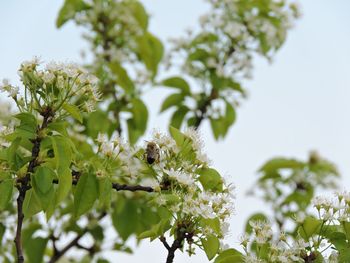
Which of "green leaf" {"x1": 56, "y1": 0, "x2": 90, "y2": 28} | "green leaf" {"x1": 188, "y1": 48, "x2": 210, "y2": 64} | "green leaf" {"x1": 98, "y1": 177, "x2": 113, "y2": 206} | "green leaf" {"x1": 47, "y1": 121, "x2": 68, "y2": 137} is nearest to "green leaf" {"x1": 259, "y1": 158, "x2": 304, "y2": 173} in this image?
"green leaf" {"x1": 188, "y1": 48, "x2": 210, "y2": 64}

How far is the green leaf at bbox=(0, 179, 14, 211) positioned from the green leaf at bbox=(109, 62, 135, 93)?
2.63 m

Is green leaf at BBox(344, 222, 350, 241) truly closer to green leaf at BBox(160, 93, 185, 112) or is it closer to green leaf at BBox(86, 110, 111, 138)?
green leaf at BBox(86, 110, 111, 138)

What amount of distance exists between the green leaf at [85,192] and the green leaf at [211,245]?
19.4 inches

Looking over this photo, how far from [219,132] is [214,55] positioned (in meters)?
0.67

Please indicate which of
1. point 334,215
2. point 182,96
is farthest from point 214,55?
point 334,215

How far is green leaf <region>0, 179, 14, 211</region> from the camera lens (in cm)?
295

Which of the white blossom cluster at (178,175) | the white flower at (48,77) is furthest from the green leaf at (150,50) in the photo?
the white flower at (48,77)

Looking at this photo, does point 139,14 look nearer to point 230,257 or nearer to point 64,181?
point 64,181

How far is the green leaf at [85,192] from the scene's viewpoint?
3.01 metres

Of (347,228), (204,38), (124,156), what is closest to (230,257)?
(347,228)

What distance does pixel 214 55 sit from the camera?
20.8 ft

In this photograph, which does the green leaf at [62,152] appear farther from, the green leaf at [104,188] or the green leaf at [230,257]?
the green leaf at [230,257]

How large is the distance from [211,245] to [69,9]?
11.3 ft

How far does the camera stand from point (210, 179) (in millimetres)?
3209
